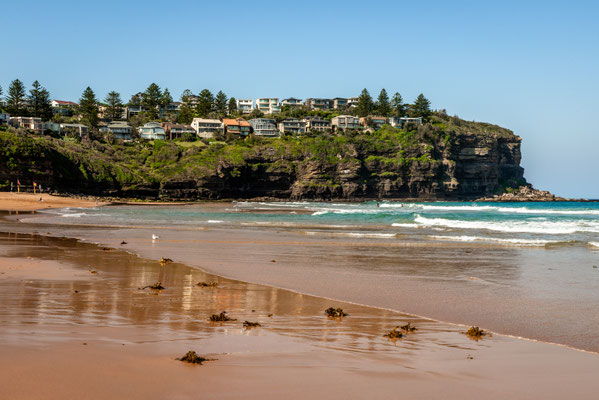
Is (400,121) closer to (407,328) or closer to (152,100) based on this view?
(152,100)

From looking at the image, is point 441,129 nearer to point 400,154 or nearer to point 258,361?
point 400,154

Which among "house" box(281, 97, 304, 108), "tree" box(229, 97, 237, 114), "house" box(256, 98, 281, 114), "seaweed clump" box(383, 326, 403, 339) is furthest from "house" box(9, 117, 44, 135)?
"seaweed clump" box(383, 326, 403, 339)

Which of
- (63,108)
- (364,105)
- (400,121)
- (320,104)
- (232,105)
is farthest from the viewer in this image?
(320,104)

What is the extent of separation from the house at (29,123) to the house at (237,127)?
47645 mm

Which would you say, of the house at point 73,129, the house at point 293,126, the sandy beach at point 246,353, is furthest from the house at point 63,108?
the sandy beach at point 246,353

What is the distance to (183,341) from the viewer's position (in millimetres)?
6312

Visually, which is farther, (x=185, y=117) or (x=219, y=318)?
(x=185, y=117)

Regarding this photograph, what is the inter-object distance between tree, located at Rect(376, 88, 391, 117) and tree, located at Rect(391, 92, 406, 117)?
291 cm

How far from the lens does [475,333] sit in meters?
7.46

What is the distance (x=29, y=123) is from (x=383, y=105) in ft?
366

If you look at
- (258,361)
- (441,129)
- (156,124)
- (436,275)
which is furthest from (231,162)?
(258,361)

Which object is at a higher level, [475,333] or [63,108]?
[63,108]

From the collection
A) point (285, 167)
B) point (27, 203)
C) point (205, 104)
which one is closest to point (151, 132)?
point (205, 104)

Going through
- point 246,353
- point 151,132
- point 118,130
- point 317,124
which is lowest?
point 246,353
